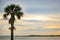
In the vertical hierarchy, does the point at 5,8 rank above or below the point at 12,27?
above

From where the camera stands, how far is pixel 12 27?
3428 centimetres

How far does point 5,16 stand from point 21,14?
215 centimetres

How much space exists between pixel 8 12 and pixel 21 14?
174cm

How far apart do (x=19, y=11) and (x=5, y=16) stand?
6.50 feet

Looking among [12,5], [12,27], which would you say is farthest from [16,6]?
[12,27]

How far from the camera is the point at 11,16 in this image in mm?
34688

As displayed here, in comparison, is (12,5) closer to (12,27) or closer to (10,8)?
(10,8)

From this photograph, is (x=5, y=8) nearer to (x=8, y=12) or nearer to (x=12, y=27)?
(x=8, y=12)

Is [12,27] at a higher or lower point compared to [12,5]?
lower

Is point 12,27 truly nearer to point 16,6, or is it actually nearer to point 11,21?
point 11,21

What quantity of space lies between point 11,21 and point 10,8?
1.82 metres

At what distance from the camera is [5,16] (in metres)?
35.4

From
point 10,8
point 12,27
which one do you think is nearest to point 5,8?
point 10,8

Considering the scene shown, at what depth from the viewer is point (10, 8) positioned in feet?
115
